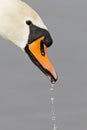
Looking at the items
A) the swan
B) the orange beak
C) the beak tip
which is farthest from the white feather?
the beak tip

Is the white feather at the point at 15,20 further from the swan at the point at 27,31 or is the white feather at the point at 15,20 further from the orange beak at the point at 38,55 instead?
the orange beak at the point at 38,55

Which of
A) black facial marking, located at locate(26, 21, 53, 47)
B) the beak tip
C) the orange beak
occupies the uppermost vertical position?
black facial marking, located at locate(26, 21, 53, 47)

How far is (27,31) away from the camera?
1247 inches

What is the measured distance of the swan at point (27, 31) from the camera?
3141cm

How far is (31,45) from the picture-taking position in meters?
31.8

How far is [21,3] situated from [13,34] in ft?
1.75

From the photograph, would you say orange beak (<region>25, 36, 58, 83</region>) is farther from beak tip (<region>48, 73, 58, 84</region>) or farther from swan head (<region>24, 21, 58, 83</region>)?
beak tip (<region>48, 73, 58, 84</region>)

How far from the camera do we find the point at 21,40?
31688mm

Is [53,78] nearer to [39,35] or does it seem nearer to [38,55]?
[38,55]

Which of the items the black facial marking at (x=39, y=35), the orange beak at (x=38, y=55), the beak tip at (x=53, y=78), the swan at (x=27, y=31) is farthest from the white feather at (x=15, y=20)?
the beak tip at (x=53, y=78)

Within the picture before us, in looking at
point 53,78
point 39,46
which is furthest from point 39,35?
point 53,78

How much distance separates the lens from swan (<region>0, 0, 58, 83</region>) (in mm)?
31406

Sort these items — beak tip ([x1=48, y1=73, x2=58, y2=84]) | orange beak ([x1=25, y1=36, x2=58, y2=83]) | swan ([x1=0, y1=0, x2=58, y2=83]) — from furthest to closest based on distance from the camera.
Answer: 1. orange beak ([x1=25, y1=36, x2=58, y2=83])
2. swan ([x1=0, y1=0, x2=58, y2=83])
3. beak tip ([x1=48, y1=73, x2=58, y2=84])

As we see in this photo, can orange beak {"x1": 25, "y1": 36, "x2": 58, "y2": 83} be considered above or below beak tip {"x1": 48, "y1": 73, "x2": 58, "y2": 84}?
above
